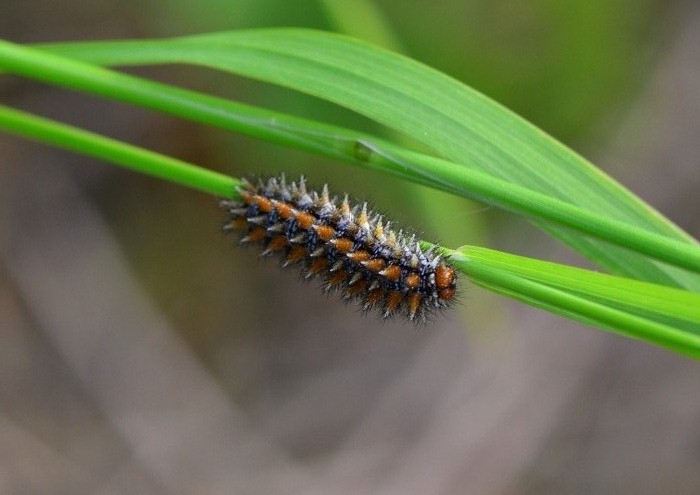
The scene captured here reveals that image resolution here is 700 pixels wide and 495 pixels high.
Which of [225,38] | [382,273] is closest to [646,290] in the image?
[382,273]

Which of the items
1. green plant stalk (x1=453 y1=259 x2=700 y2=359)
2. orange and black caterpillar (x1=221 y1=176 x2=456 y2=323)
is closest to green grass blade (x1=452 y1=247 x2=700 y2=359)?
green plant stalk (x1=453 y1=259 x2=700 y2=359)

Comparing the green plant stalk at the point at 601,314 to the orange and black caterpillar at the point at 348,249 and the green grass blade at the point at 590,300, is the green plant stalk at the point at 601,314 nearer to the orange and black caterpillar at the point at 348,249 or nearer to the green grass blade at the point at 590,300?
the green grass blade at the point at 590,300

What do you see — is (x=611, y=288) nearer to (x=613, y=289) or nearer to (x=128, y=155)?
(x=613, y=289)

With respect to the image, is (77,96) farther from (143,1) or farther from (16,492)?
(16,492)

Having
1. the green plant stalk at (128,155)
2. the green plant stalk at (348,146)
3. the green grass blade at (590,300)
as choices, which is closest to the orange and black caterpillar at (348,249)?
the green plant stalk at (128,155)

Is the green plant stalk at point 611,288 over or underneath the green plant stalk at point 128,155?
underneath

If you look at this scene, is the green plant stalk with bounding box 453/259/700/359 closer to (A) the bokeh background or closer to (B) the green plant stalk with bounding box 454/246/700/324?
(B) the green plant stalk with bounding box 454/246/700/324
